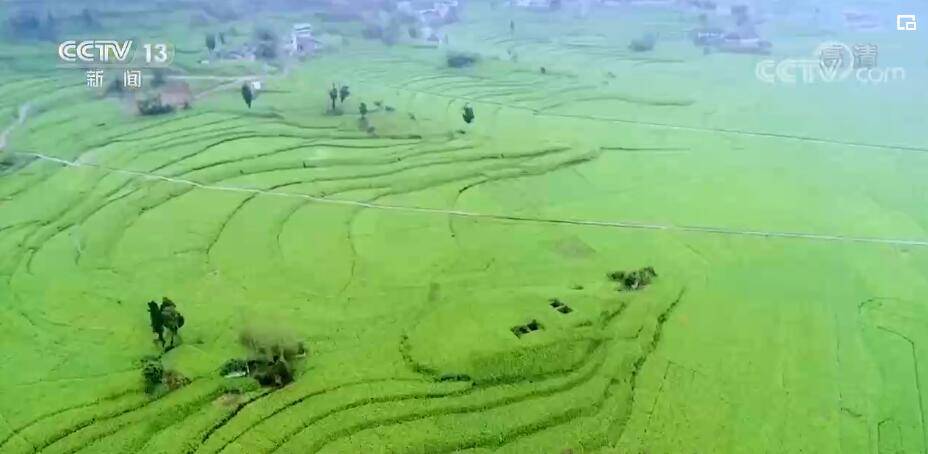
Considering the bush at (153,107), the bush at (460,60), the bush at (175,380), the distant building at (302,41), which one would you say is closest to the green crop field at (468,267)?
the bush at (175,380)

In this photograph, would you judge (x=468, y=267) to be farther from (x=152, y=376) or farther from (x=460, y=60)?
(x=460, y=60)

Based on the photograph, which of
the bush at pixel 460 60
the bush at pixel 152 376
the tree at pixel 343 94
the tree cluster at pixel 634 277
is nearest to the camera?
the bush at pixel 152 376

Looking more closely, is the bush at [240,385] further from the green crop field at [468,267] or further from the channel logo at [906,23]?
the channel logo at [906,23]

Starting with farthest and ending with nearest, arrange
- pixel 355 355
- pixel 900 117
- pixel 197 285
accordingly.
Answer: pixel 900 117, pixel 197 285, pixel 355 355

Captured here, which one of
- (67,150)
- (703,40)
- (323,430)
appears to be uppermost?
(703,40)

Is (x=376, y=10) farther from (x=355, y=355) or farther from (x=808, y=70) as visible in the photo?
(x=355, y=355)

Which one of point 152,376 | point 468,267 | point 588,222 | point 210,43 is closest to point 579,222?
point 588,222

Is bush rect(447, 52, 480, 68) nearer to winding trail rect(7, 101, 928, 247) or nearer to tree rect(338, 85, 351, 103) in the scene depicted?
tree rect(338, 85, 351, 103)

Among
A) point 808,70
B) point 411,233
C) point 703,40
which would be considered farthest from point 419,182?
point 703,40
